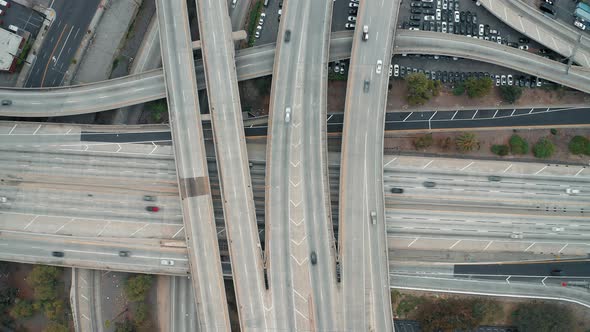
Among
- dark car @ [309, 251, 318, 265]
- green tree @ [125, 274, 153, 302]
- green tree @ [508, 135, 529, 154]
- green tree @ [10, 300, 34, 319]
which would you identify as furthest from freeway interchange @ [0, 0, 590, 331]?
green tree @ [10, 300, 34, 319]

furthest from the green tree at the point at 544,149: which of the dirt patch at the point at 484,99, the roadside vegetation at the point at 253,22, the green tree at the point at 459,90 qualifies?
the roadside vegetation at the point at 253,22

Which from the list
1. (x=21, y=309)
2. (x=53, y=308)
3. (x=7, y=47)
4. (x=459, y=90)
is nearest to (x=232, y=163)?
(x=53, y=308)

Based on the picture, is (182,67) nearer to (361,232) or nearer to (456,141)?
(361,232)

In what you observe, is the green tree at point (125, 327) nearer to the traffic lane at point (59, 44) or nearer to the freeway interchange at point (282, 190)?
the freeway interchange at point (282, 190)

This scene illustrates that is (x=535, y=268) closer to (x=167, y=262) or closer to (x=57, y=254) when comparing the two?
(x=167, y=262)

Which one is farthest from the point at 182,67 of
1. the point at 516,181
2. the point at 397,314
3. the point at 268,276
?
the point at 516,181
